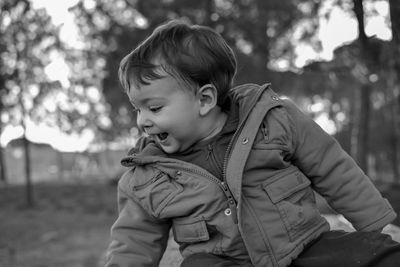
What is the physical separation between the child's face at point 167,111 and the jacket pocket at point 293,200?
380 millimetres

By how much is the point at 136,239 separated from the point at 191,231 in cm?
23

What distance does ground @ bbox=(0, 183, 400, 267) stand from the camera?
5.82 metres

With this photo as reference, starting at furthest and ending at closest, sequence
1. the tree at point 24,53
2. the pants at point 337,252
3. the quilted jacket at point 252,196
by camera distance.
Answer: the tree at point 24,53 → the quilted jacket at point 252,196 → the pants at point 337,252

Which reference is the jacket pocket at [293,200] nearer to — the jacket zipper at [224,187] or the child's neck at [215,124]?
the jacket zipper at [224,187]

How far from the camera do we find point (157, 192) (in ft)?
Answer: 5.96

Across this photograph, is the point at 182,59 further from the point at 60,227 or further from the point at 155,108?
the point at 60,227

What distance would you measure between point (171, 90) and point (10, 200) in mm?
11615

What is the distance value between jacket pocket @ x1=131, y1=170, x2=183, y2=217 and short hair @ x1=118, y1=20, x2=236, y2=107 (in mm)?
365

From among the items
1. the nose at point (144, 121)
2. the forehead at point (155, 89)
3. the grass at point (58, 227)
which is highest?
the forehead at point (155, 89)

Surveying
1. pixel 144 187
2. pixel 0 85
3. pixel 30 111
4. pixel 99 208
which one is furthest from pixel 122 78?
pixel 30 111

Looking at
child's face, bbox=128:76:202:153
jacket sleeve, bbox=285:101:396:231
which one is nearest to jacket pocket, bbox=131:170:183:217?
child's face, bbox=128:76:202:153

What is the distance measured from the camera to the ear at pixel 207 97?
193cm

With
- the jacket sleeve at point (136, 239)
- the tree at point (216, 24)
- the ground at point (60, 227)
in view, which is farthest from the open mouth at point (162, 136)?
the tree at point (216, 24)

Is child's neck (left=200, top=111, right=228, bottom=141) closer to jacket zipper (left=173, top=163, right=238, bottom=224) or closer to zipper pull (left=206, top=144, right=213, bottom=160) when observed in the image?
zipper pull (left=206, top=144, right=213, bottom=160)
